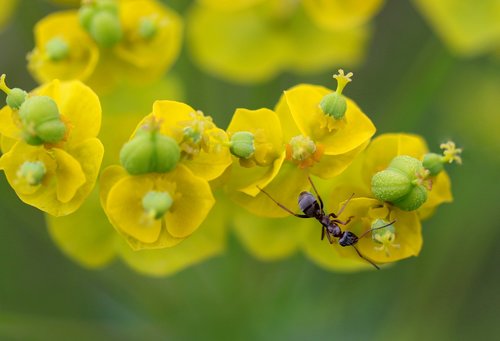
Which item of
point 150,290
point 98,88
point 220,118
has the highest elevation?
point 220,118

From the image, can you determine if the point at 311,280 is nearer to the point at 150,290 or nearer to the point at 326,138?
the point at 150,290

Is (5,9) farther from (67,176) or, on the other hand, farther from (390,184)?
(390,184)

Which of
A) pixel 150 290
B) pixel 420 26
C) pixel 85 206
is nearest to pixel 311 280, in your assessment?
pixel 150 290

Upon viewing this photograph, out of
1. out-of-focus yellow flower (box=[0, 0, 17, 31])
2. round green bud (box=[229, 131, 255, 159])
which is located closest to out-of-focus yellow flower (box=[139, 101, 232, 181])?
round green bud (box=[229, 131, 255, 159])

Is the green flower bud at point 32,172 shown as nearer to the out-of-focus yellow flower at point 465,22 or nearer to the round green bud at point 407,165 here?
the round green bud at point 407,165

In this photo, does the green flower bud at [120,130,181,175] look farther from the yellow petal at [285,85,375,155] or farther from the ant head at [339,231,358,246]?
the ant head at [339,231,358,246]

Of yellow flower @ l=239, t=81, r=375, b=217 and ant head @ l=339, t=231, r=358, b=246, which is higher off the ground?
yellow flower @ l=239, t=81, r=375, b=217

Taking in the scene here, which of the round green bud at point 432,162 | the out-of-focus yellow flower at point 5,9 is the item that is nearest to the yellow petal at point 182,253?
the round green bud at point 432,162
